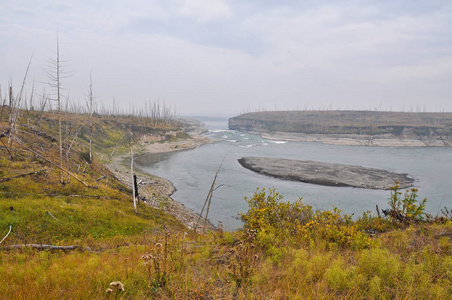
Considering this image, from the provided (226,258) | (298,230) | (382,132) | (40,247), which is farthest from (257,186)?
(382,132)

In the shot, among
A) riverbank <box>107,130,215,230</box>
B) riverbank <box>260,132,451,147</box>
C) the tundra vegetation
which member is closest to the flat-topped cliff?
riverbank <box>260,132,451,147</box>

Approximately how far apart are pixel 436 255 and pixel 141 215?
52.2 feet

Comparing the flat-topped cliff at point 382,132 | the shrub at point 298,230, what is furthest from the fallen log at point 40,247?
the flat-topped cliff at point 382,132

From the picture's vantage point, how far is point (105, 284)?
4430mm

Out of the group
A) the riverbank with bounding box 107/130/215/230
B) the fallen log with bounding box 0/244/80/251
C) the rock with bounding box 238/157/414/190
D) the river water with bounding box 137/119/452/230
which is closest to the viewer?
the fallen log with bounding box 0/244/80/251

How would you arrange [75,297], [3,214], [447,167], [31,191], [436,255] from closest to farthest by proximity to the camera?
[75,297] → [436,255] → [3,214] → [31,191] → [447,167]

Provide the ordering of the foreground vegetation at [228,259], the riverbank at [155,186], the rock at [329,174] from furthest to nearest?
the rock at [329,174] → the riverbank at [155,186] → the foreground vegetation at [228,259]

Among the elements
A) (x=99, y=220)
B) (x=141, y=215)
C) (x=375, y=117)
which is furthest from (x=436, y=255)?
(x=375, y=117)

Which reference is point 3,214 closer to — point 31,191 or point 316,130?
point 31,191

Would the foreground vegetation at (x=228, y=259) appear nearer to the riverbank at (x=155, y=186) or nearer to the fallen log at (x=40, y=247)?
the fallen log at (x=40, y=247)

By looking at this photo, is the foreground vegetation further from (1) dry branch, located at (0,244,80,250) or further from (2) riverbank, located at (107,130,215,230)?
(2) riverbank, located at (107,130,215,230)

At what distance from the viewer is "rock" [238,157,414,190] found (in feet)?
119

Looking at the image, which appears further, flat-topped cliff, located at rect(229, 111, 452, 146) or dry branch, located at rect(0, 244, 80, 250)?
flat-topped cliff, located at rect(229, 111, 452, 146)

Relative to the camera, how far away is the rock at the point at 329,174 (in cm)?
3641
